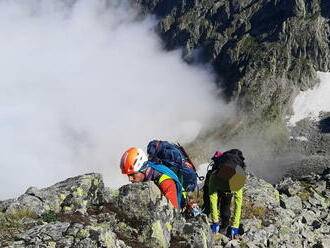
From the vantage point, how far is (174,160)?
52.9 ft

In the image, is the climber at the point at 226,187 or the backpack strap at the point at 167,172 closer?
the backpack strap at the point at 167,172

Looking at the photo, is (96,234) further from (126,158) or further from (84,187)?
(84,187)

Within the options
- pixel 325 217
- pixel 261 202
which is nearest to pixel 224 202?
pixel 261 202

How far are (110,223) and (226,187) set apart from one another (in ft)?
19.7

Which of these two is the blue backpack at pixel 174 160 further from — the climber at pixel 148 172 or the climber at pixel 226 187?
the climber at pixel 226 187

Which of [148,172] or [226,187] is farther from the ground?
[226,187]

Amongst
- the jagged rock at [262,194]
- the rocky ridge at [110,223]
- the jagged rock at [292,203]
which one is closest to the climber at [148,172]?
the rocky ridge at [110,223]

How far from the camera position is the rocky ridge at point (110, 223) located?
12906 millimetres

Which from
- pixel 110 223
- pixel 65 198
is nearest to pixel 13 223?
pixel 110 223

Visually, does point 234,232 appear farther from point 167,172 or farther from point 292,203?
point 292,203

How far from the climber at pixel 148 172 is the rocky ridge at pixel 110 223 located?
0.36 m

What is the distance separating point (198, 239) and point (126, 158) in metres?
3.70

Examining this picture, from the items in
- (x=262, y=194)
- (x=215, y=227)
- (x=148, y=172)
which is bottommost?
(x=148, y=172)

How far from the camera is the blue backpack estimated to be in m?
16.1
